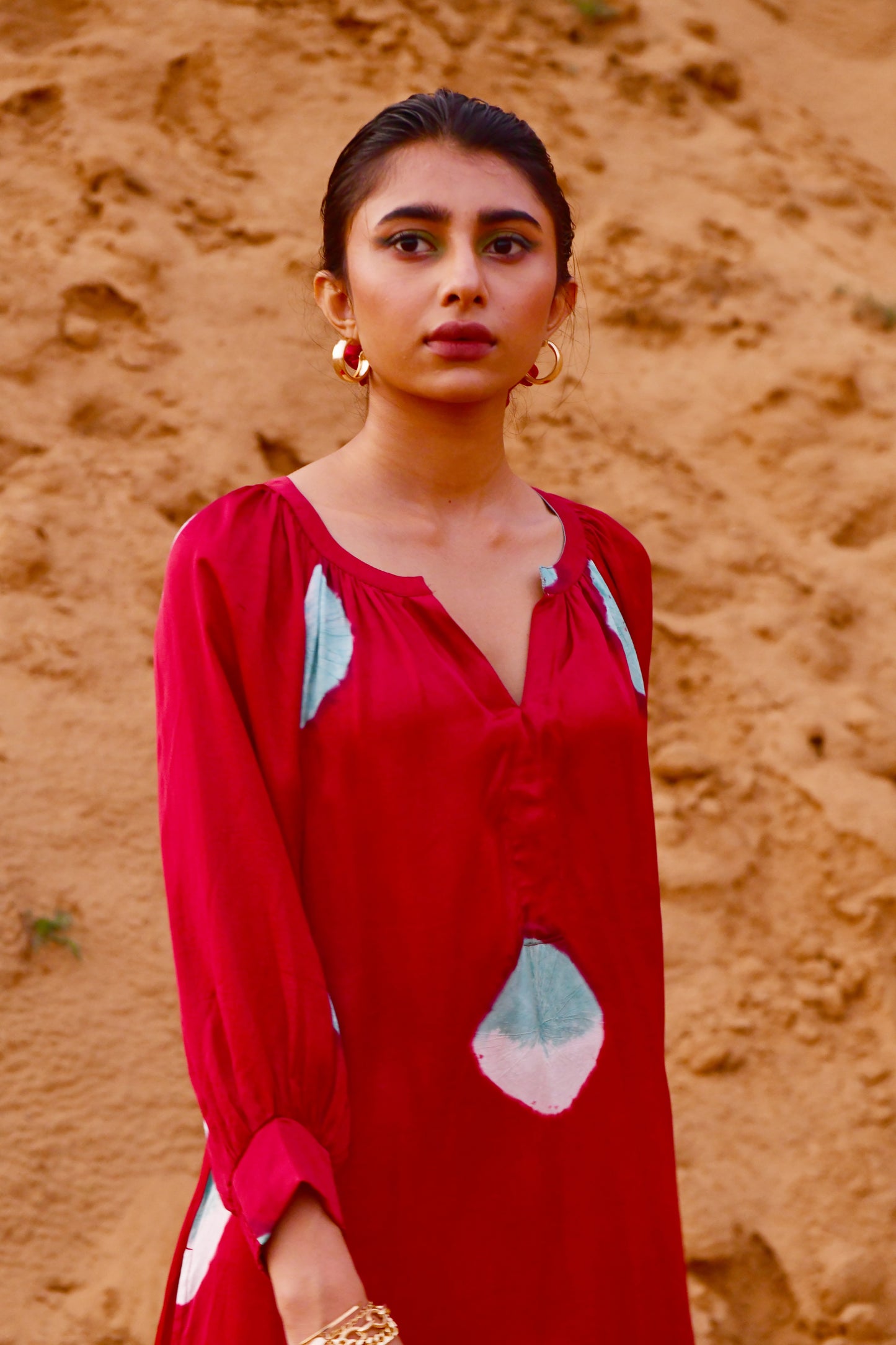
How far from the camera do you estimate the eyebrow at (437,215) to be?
1695 millimetres

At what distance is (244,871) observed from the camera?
1.47 meters

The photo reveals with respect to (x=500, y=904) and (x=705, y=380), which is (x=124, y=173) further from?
(x=500, y=904)

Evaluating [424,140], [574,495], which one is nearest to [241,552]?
[424,140]

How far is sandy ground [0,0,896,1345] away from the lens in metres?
3.00

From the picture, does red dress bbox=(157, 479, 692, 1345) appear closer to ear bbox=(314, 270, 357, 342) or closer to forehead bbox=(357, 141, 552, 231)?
ear bbox=(314, 270, 357, 342)

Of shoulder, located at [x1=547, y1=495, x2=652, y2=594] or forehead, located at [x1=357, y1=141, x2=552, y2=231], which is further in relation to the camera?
Result: shoulder, located at [x1=547, y1=495, x2=652, y2=594]

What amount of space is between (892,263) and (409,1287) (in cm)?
405

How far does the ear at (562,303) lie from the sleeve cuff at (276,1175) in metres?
1.04

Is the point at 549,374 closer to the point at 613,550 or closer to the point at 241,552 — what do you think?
the point at 613,550

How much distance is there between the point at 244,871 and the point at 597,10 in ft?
13.2

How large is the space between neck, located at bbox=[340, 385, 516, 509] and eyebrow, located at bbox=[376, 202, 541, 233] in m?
0.20

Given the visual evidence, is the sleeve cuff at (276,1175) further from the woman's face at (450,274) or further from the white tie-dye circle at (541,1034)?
the woman's face at (450,274)

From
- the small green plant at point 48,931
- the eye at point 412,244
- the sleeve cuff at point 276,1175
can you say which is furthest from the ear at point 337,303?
the small green plant at point 48,931

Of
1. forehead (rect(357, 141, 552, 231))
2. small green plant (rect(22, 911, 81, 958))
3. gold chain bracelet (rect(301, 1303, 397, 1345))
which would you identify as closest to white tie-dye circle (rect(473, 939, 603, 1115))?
gold chain bracelet (rect(301, 1303, 397, 1345))
